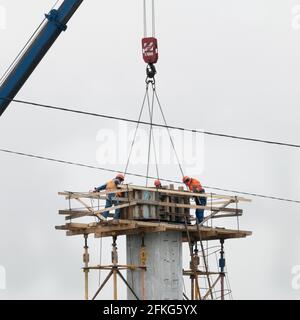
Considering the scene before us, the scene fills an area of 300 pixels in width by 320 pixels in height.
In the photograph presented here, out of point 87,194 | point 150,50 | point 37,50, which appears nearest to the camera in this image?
point 87,194

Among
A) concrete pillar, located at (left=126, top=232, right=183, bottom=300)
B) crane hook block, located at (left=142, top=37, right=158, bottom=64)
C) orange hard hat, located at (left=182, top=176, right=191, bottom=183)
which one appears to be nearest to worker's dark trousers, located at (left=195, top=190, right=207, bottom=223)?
orange hard hat, located at (left=182, top=176, right=191, bottom=183)

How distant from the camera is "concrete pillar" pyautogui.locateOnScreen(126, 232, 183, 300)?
57.7m

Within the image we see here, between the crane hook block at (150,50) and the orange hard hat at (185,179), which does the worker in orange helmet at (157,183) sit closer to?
the orange hard hat at (185,179)

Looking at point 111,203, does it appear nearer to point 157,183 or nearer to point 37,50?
point 157,183

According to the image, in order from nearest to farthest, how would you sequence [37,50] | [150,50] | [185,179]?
1. [185,179]
2. [150,50]
3. [37,50]

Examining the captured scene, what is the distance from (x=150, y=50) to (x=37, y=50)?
627 cm

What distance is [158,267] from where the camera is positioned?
189 ft

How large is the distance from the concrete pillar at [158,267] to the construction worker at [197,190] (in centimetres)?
140

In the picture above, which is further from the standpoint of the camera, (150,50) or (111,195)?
(150,50)

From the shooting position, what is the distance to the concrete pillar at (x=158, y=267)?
5769cm

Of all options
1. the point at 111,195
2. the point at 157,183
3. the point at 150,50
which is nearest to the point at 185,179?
the point at 157,183
